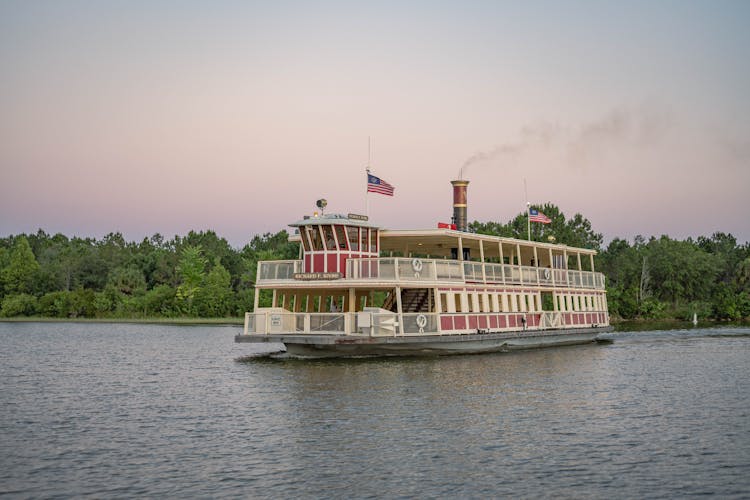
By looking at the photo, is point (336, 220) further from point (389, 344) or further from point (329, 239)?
point (389, 344)

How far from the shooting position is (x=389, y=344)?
36.2m

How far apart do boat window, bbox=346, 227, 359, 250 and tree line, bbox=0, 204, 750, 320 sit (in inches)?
2451

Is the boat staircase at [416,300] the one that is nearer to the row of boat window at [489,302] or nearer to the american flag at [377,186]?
the row of boat window at [489,302]

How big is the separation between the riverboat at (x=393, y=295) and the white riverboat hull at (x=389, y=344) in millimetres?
57

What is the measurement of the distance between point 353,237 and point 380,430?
18078 millimetres

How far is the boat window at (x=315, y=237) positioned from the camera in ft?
→ 125

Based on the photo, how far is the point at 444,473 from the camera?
1719 centimetres

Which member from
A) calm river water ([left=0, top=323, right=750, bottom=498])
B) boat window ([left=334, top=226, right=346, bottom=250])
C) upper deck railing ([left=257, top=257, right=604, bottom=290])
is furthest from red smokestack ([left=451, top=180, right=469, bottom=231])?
boat window ([left=334, top=226, right=346, bottom=250])

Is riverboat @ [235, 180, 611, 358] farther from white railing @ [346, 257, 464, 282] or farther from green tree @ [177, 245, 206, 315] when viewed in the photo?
green tree @ [177, 245, 206, 315]

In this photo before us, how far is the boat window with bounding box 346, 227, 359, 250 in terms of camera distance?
126 ft

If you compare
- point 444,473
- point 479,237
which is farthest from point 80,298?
point 444,473

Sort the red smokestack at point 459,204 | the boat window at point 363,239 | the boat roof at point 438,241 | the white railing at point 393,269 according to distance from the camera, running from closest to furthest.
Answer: the white railing at point 393,269, the boat window at point 363,239, the boat roof at point 438,241, the red smokestack at point 459,204

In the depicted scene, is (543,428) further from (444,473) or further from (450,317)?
(450,317)

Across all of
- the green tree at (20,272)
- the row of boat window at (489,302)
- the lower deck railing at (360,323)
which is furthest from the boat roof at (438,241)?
the green tree at (20,272)
